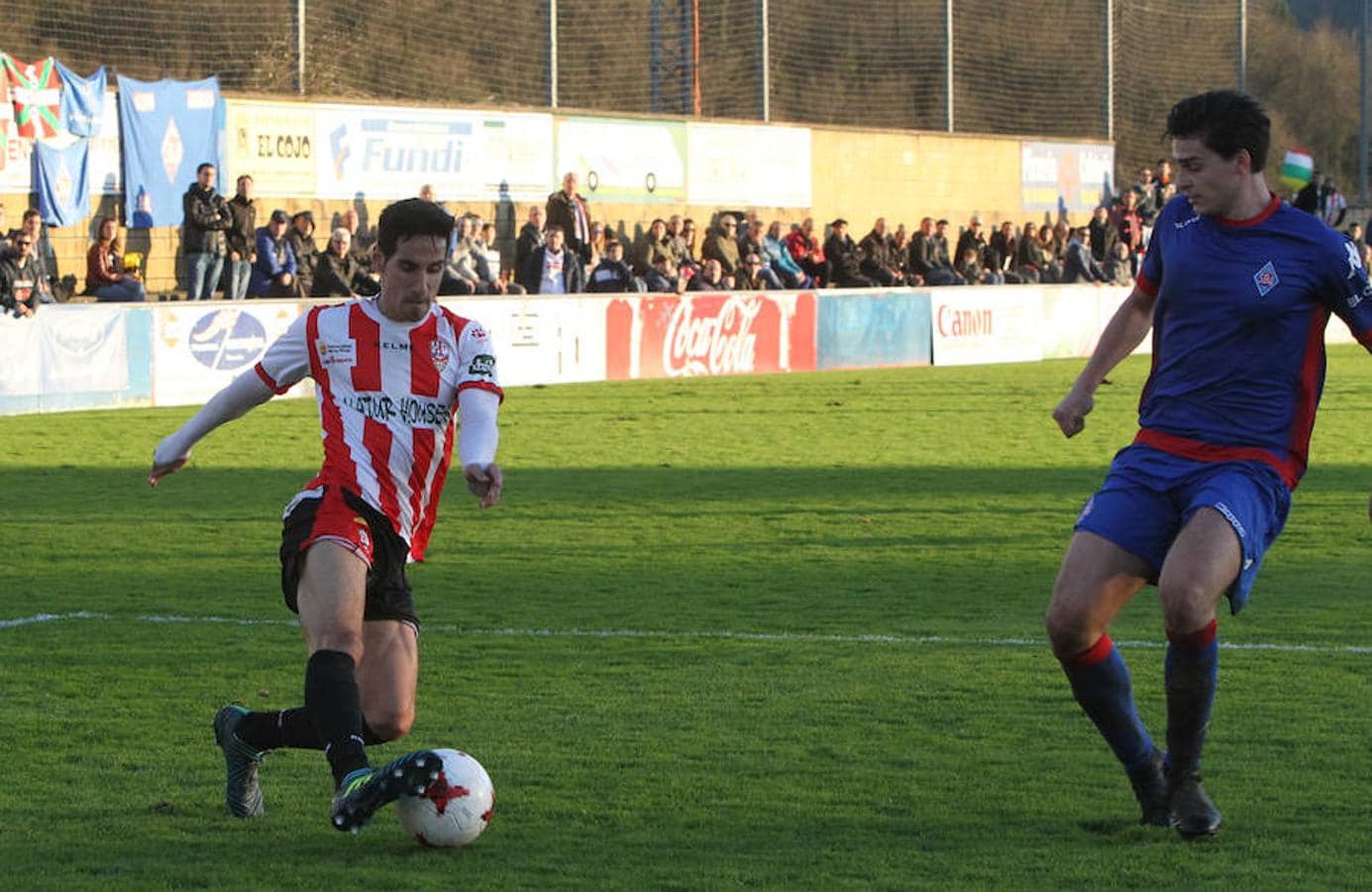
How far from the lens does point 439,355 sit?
556 cm

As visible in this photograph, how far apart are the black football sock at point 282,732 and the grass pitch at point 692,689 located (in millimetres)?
201

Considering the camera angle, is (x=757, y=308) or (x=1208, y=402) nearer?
(x=1208, y=402)

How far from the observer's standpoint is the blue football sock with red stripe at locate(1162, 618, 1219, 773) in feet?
17.3

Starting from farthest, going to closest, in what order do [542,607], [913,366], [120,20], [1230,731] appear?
1. [913,366]
2. [120,20]
3. [542,607]
4. [1230,731]

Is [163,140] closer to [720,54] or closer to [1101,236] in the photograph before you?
[720,54]

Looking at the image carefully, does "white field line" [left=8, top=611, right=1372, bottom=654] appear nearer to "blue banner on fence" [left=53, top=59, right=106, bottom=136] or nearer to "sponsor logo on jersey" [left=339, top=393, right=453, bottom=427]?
"sponsor logo on jersey" [left=339, top=393, right=453, bottom=427]

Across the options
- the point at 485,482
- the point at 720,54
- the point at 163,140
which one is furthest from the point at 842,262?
the point at 485,482

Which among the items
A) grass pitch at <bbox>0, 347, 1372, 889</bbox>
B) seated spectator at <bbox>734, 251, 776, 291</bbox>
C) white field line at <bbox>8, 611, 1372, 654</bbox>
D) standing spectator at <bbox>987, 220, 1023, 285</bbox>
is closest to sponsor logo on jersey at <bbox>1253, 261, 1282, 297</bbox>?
grass pitch at <bbox>0, 347, 1372, 889</bbox>

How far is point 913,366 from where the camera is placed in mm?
28453

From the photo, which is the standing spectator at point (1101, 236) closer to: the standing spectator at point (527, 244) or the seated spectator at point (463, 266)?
the standing spectator at point (527, 244)

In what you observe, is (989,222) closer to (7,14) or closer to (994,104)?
(994,104)

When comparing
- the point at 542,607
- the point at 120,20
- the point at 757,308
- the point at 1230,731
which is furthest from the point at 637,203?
the point at 1230,731

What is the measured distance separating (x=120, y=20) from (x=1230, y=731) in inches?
843

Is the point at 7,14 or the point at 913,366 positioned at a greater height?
the point at 7,14
